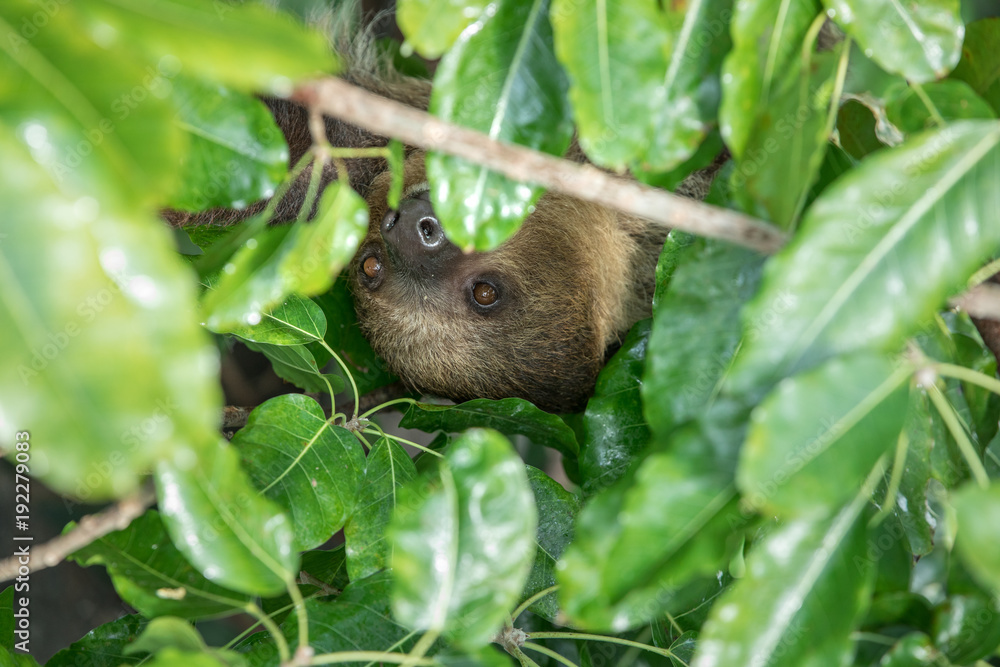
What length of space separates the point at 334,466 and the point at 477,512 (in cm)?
47

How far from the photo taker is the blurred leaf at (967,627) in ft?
2.78

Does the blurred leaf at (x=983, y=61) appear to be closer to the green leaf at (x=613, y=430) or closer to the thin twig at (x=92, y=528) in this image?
the green leaf at (x=613, y=430)

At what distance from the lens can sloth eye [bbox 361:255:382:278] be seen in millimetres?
2404

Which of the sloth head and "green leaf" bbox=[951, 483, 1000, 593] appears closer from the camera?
"green leaf" bbox=[951, 483, 1000, 593]

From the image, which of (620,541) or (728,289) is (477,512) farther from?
(728,289)

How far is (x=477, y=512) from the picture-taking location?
2.52ft

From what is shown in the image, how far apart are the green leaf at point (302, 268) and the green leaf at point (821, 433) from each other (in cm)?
45

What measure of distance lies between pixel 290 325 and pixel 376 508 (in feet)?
1.21

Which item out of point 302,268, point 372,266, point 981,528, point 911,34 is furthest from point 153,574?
point 372,266

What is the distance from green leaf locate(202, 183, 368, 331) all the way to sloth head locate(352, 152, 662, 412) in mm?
Result: 1453

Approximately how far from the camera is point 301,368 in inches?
57.0

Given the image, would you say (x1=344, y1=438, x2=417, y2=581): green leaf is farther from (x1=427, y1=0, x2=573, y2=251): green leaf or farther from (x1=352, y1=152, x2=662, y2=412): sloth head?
(x1=352, y1=152, x2=662, y2=412): sloth head

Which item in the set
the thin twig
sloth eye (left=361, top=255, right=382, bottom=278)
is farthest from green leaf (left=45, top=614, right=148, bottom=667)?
sloth eye (left=361, top=255, right=382, bottom=278)

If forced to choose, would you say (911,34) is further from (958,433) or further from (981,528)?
(981,528)
